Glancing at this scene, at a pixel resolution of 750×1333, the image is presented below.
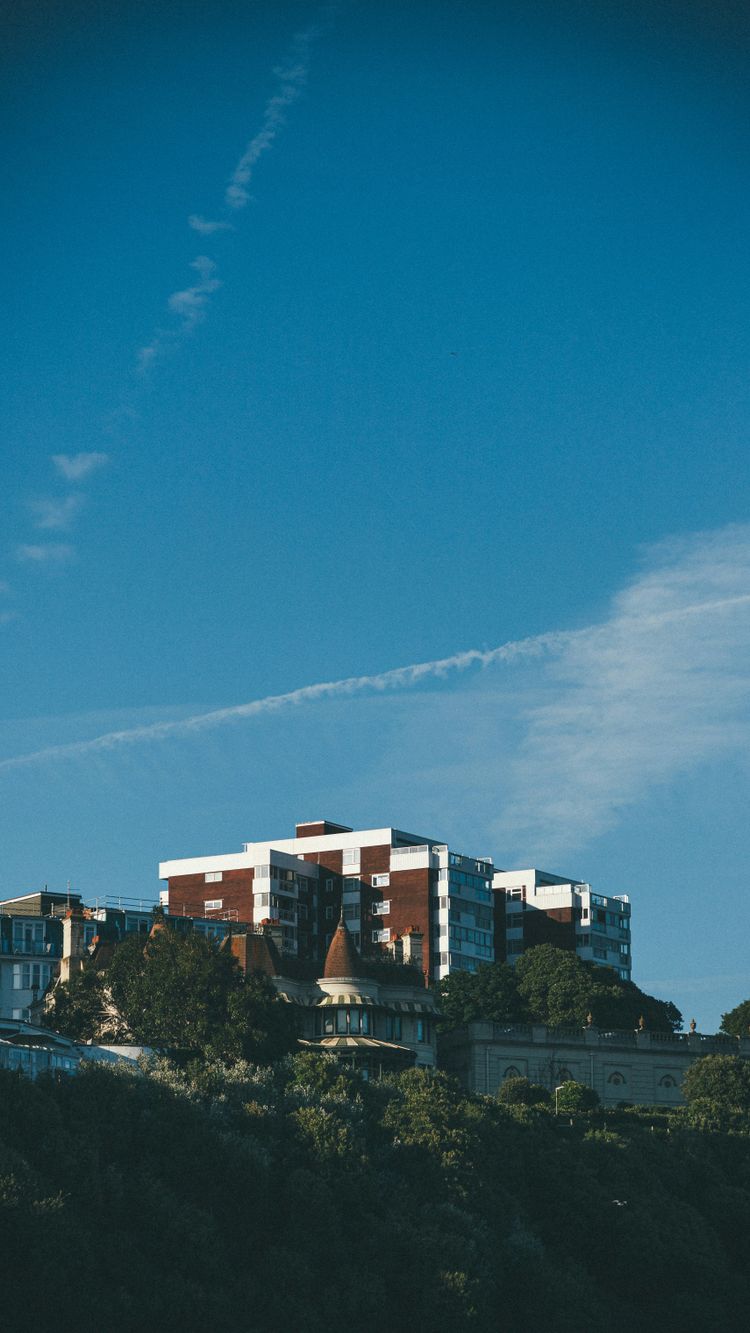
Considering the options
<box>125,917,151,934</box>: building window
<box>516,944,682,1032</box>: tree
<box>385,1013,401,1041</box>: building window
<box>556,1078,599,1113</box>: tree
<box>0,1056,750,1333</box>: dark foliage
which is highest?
<box>125,917,151,934</box>: building window

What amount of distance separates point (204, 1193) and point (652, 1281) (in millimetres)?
26694

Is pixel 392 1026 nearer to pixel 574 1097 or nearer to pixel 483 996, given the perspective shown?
pixel 574 1097

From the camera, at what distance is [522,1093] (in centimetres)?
13175

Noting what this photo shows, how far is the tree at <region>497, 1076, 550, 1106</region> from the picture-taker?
130875 millimetres

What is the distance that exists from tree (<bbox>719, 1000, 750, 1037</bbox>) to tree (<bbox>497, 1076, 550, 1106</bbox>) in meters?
37.4

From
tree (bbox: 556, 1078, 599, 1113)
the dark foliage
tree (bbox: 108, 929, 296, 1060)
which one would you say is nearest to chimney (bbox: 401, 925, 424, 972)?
tree (bbox: 556, 1078, 599, 1113)

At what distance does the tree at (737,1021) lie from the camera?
168 metres

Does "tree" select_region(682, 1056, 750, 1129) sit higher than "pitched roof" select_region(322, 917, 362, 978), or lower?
lower

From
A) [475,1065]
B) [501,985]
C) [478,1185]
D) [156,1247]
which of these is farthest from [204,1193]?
[501,985]

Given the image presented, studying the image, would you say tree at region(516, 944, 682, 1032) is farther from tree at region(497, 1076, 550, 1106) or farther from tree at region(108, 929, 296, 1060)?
tree at region(108, 929, 296, 1060)

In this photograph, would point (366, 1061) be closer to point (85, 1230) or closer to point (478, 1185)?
point (478, 1185)

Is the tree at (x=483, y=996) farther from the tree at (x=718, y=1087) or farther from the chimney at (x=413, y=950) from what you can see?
the tree at (x=718, y=1087)

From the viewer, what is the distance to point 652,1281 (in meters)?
99.5

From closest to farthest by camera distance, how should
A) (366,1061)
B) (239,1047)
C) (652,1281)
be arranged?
1. (652,1281)
2. (239,1047)
3. (366,1061)
